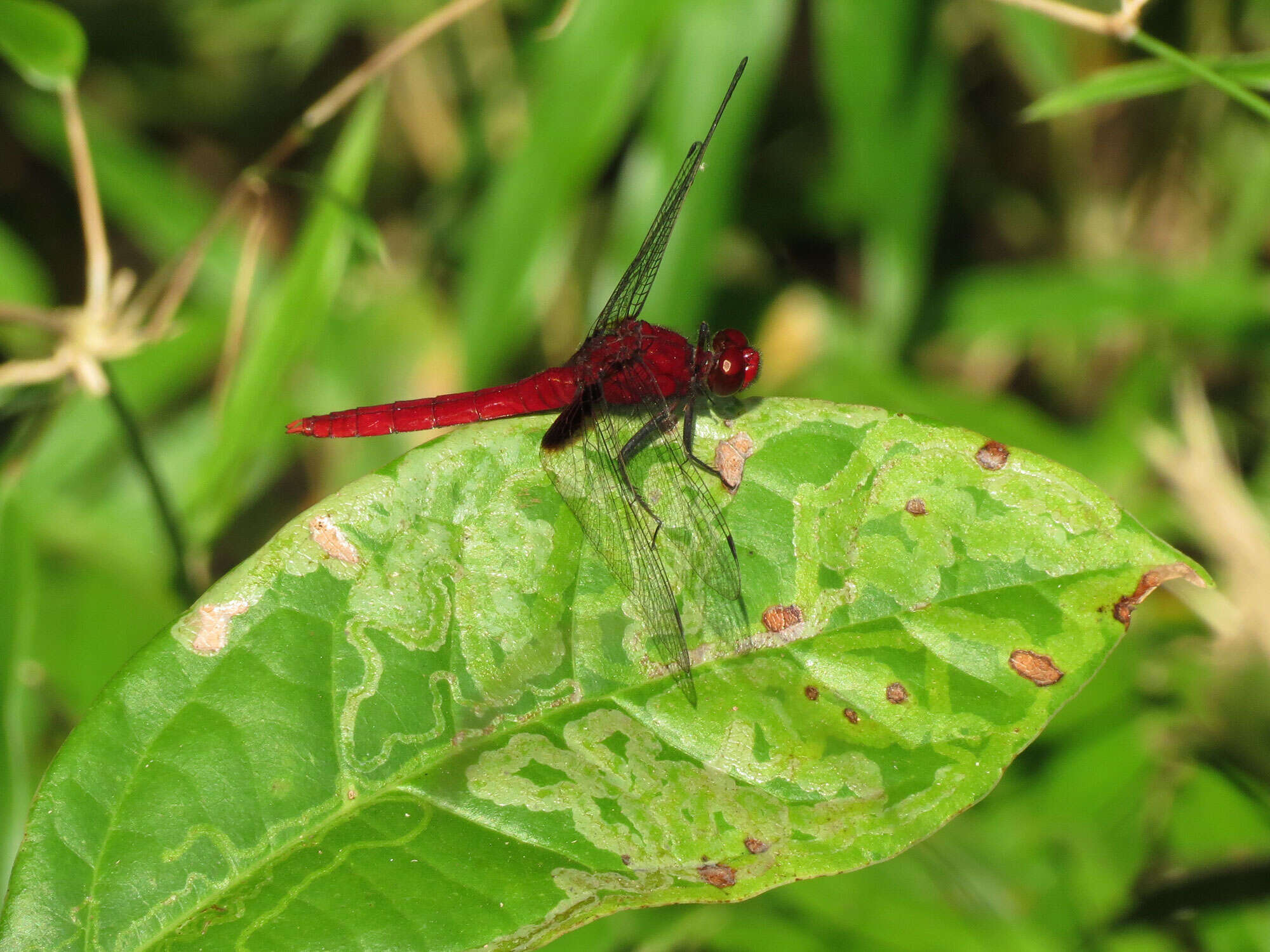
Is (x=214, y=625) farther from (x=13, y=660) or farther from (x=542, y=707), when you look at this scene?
(x=13, y=660)

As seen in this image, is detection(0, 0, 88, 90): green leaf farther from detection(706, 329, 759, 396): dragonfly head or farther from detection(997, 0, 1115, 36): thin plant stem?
detection(997, 0, 1115, 36): thin plant stem

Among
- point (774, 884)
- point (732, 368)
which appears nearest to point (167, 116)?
point (732, 368)

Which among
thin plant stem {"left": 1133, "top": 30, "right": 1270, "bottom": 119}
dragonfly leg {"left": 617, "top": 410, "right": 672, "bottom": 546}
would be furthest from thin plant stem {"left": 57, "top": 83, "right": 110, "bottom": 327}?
thin plant stem {"left": 1133, "top": 30, "right": 1270, "bottom": 119}

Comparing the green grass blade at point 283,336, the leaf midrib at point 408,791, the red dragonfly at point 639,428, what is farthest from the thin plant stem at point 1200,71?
the green grass blade at point 283,336

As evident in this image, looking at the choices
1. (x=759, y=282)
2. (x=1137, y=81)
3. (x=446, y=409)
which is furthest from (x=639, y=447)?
(x=759, y=282)

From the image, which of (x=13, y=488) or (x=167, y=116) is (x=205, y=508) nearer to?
(x=13, y=488)

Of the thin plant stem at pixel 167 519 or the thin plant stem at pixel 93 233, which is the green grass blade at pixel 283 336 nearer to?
the thin plant stem at pixel 167 519
